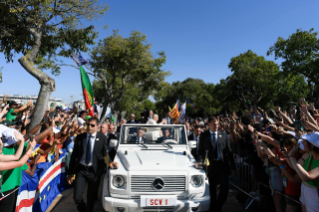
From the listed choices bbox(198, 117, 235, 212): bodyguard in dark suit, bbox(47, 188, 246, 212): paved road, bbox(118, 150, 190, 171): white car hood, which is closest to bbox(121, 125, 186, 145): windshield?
bbox(118, 150, 190, 171): white car hood

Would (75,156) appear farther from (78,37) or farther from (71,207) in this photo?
(78,37)

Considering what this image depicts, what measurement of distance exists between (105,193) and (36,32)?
6.76 metres

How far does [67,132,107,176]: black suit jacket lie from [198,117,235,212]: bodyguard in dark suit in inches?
78.2

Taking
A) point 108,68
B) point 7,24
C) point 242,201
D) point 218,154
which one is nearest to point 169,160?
point 218,154

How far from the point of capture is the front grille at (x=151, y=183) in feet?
12.9

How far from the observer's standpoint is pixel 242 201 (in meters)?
5.58

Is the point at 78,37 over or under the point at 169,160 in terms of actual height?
over

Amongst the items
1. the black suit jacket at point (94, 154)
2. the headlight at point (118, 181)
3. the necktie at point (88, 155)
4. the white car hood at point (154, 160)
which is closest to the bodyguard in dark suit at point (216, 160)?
the white car hood at point (154, 160)

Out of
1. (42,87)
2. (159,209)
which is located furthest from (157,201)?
(42,87)

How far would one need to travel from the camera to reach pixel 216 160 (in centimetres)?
488

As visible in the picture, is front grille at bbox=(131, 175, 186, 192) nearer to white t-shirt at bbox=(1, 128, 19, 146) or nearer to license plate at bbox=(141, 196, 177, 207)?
license plate at bbox=(141, 196, 177, 207)

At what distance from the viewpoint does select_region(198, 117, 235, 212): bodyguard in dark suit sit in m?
4.74

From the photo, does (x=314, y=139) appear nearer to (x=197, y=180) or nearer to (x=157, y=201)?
(x=197, y=180)

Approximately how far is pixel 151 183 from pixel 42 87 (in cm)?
584
